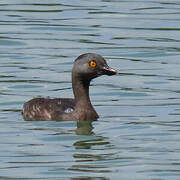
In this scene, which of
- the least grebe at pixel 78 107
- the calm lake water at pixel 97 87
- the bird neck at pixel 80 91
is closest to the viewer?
the calm lake water at pixel 97 87

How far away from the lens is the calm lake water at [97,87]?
52.6ft

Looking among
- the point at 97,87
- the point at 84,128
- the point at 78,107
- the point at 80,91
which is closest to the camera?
the point at 84,128

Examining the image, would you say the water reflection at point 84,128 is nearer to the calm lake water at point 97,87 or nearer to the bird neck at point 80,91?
the calm lake water at point 97,87

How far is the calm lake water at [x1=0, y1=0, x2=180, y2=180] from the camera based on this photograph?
52.6 ft

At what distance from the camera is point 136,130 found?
1841 cm

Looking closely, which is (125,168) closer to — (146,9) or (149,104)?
(149,104)

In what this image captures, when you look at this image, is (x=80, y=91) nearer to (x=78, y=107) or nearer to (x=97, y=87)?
(x=78, y=107)

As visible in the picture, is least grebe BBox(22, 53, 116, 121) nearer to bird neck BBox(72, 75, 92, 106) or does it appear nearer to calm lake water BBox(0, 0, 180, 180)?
bird neck BBox(72, 75, 92, 106)

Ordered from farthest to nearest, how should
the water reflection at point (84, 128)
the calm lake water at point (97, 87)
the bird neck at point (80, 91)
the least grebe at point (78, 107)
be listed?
the bird neck at point (80, 91)
the least grebe at point (78, 107)
the water reflection at point (84, 128)
the calm lake water at point (97, 87)

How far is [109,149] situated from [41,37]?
35.7 feet

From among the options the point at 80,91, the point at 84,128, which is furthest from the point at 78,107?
the point at 84,128

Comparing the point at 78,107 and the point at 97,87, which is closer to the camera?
the point at 78,107

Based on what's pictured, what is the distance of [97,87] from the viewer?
22359mm

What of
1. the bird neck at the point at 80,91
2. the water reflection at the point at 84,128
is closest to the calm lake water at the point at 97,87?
the water reflection at the point at 84,128
